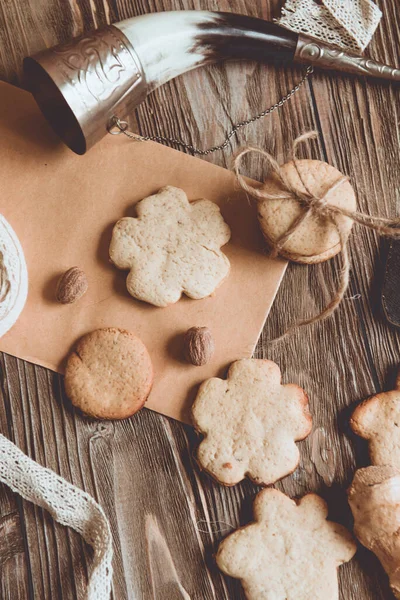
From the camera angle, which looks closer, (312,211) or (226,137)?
(312,211)

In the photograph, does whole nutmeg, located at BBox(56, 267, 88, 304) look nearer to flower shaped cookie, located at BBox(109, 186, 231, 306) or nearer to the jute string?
flower shaped cookie, located at BBox(109, 186, 231, 306)

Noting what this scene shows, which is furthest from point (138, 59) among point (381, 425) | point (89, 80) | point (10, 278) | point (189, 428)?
point (381, 425)

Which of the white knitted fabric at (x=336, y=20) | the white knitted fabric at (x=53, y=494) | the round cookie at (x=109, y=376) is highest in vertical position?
the white knitted fabric at (x=336, y=20)

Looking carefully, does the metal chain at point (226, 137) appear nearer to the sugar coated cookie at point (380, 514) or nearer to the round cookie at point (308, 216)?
the round cookie at point (308, 216)

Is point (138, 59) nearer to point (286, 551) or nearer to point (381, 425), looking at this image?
point (381, 425)

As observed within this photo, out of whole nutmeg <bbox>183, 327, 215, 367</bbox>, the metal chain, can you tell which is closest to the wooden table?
the metal chain

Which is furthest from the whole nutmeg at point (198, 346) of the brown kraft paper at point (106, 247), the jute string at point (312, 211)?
the jute string at point (312, 211)
